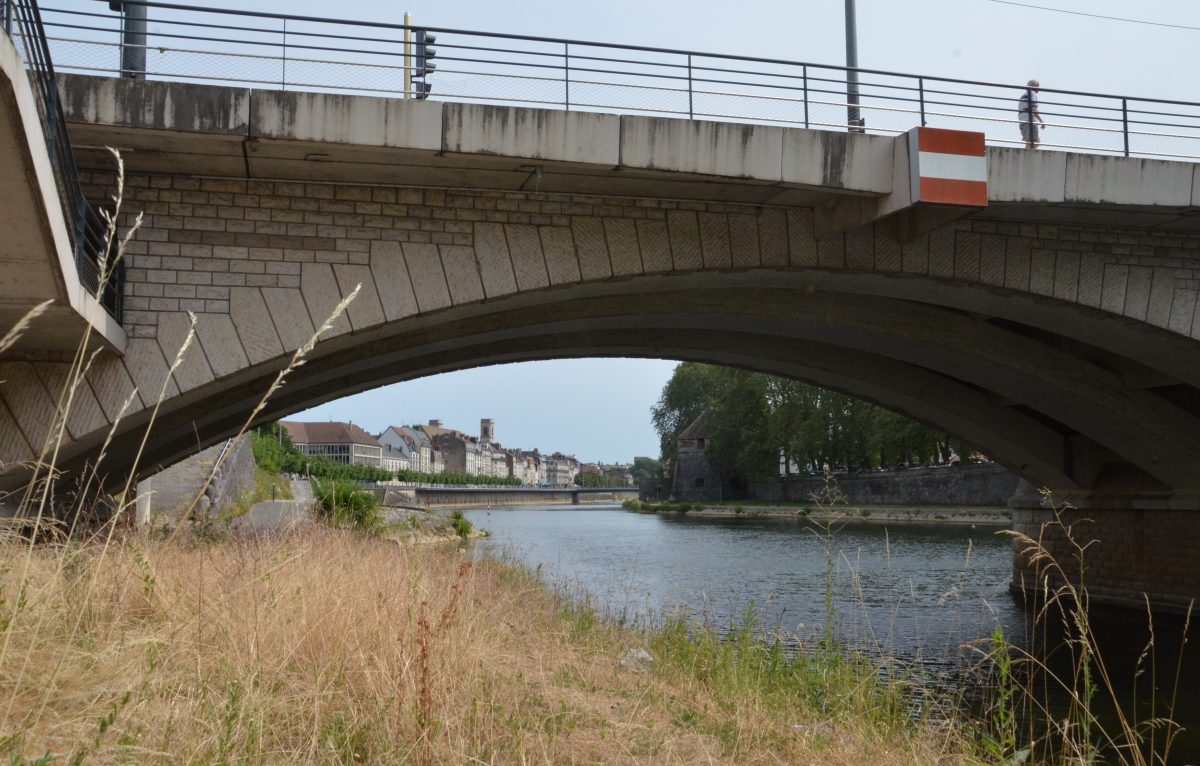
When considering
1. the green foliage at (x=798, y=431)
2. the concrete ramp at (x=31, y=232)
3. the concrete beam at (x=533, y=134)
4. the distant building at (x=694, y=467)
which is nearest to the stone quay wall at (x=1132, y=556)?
the concrete beam at (x=533, y=134)

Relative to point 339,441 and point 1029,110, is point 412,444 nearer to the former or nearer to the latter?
point 339,441

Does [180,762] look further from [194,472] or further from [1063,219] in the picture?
[194,472]

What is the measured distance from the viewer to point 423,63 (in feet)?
29.3

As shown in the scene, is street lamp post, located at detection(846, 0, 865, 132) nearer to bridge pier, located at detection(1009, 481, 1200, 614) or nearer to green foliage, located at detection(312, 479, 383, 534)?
bridge pier, located at detection(1009, 481, 1200, 614)

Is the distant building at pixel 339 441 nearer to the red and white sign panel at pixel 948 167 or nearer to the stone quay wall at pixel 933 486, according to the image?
the stone quay wall at pixel 933 486

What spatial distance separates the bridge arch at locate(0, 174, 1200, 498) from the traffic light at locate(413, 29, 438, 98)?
3.00 feet

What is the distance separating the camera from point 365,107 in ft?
26.2

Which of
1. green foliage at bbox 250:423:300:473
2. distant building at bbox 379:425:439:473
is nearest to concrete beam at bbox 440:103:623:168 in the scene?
green foliage at bbox 250:423:300:473

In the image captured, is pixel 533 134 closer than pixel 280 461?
Yes

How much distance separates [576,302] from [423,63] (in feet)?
13.0

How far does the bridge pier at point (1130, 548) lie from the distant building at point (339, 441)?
303ft

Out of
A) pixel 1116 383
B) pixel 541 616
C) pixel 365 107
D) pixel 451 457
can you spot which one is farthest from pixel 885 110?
pixel 451 457

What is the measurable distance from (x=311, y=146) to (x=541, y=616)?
14.7 feet

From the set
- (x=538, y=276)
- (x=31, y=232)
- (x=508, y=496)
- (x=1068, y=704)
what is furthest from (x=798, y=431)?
(x=31, y=232)
